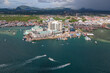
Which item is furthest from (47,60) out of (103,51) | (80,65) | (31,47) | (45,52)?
(103,51)

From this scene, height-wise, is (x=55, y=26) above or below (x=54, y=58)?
above

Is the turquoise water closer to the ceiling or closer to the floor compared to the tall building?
closer to the floor

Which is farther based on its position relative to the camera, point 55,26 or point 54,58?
point 55,26

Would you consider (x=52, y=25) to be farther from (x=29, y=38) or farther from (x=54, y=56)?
(x=54, y=56)

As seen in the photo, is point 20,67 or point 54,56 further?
point 54,56

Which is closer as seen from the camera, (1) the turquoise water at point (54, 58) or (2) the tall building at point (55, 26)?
(1) the turquoise water at point (54, 58)

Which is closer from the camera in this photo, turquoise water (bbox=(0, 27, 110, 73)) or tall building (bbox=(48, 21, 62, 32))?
turquoise water (bbox=(0, 27, 110, 73))

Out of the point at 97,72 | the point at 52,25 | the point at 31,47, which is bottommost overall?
the point at 97,72

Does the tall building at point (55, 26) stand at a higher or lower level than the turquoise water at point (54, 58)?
higher
